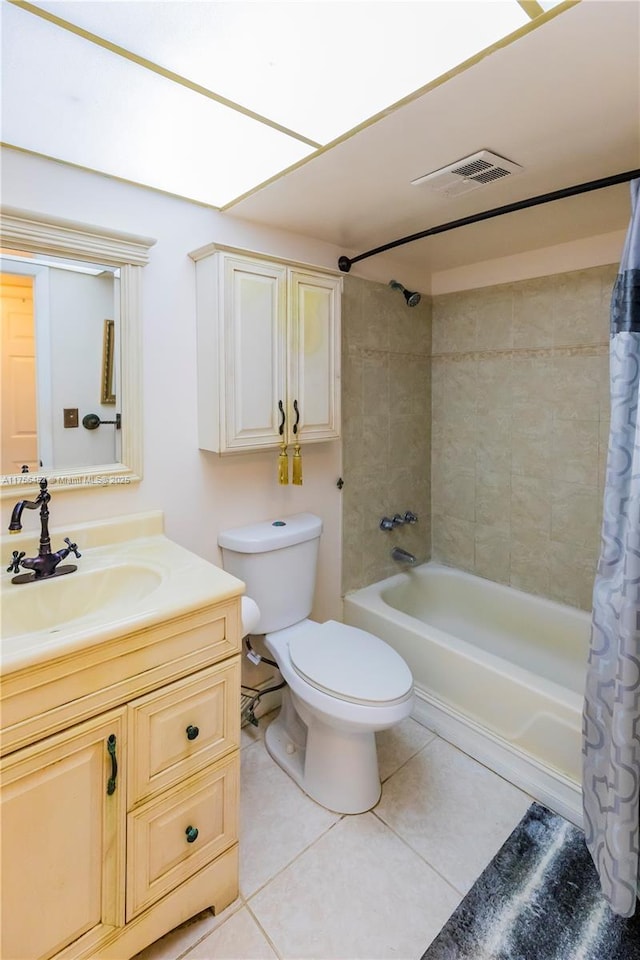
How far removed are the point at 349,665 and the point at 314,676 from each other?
0.13 meters

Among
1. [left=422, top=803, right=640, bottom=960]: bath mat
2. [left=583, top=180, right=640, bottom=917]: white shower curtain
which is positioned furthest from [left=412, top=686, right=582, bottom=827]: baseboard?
[left=583, top=180, right=640, bottom=917]: white shower curtain

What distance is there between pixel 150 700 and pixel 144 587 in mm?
345

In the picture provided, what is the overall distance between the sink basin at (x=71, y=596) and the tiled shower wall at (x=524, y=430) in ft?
6.08

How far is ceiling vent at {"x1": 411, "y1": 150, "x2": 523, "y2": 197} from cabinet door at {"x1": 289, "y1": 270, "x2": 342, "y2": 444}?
0.49 meters

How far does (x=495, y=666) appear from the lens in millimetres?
1821

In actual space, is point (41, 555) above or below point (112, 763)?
above

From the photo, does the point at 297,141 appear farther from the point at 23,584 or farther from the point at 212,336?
the point at 23,584

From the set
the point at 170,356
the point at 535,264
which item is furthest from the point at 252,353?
the point at 535,264

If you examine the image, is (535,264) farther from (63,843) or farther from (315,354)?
(63,843)

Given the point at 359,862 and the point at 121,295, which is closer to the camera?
the point at 359,862

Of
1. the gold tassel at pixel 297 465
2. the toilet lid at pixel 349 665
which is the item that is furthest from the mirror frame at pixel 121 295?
the toilet lid at pixel 349 665

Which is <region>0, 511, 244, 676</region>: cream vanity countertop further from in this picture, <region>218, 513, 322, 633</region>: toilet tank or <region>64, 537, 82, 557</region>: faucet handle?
<region>218, 513, 322, 633</region>: toilet tank

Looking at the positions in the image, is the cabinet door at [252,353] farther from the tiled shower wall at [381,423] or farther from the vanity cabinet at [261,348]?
the tiled shower wall at [381,423]

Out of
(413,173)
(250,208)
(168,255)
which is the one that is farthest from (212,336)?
(413,173)
